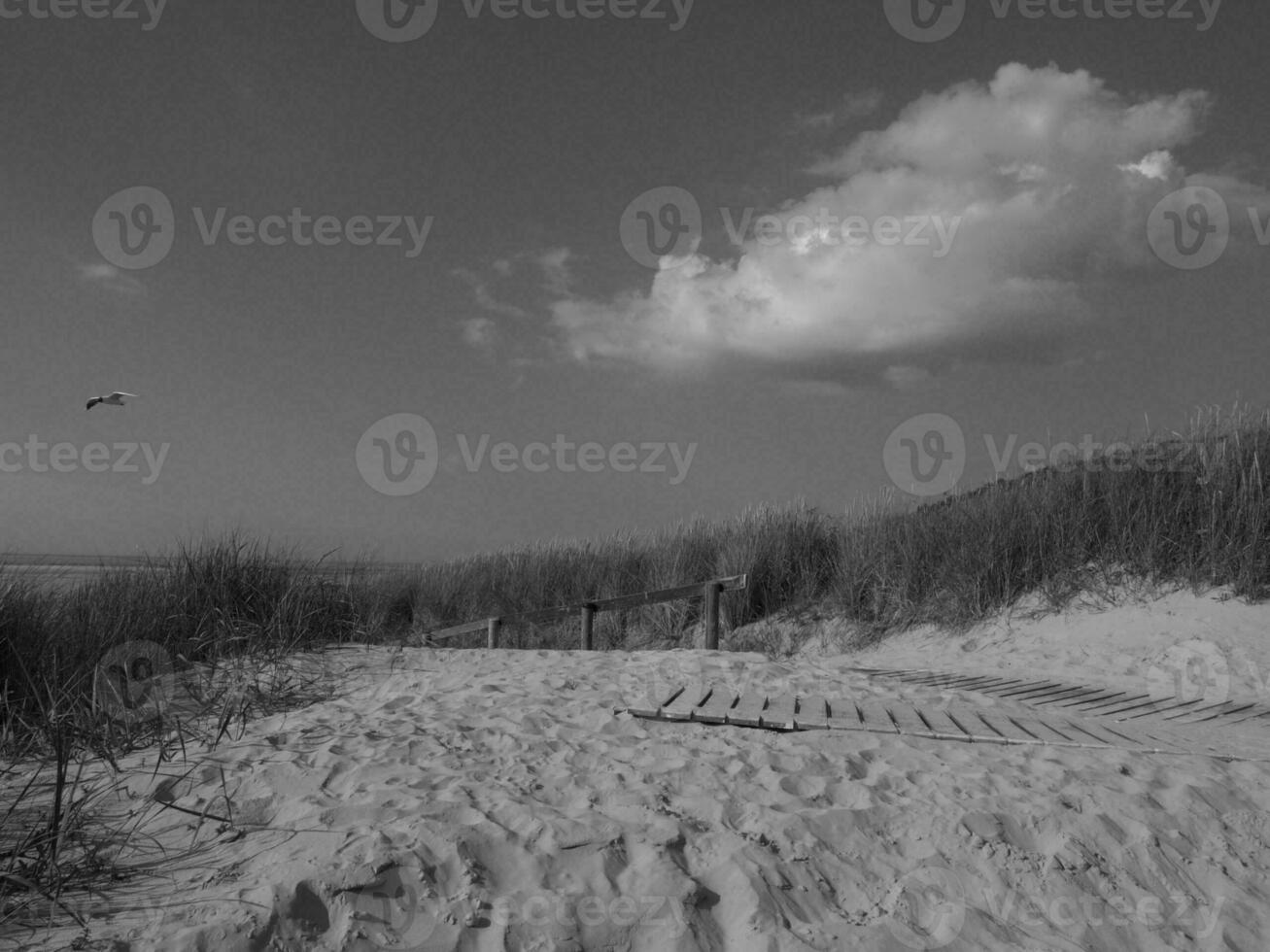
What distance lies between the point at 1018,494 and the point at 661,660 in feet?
17.8

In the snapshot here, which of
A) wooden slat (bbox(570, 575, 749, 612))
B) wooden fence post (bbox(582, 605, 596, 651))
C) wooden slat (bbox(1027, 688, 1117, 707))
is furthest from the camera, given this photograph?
wooden fence post (bbox(582, 605, 596, 651))

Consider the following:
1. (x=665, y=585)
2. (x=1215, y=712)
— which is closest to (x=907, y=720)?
(x=1215, y=712)

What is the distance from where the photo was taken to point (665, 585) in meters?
12.4

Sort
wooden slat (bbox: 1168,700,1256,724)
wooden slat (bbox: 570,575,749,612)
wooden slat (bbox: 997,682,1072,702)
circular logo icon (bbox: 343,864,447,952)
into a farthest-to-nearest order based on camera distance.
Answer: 1. wooden slat (bbox: 570,575,749,612)
2. wooden slat (bbox: 997,682,1072,702)
3. wooden slat (bbox: 1168,700,1256,724)
4. circular logo icon (bbox: 343,864,447,952)

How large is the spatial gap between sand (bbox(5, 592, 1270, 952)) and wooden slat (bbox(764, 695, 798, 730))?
91mm

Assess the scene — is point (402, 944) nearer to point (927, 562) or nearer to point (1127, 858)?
point (1127, 858)

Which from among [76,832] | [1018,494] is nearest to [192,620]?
[76,832]

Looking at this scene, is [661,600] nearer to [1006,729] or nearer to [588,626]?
[588,626]

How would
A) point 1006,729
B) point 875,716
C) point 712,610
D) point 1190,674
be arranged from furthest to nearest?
point 712,610 < point 1190,674 < point 875,716 < point 1006,729

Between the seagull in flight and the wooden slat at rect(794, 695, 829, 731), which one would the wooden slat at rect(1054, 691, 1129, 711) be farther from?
the seagull in flight

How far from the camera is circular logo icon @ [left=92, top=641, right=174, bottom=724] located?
4.38 meters

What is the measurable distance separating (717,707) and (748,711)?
0.18 metres

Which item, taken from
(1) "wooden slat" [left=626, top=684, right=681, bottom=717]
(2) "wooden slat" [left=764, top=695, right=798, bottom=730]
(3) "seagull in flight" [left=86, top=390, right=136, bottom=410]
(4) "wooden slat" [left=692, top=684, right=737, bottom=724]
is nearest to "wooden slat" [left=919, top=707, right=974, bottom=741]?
(2) "wooden slat" [left=764, top=695, right=798, bottom=730]

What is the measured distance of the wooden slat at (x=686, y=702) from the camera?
4.28 metres
